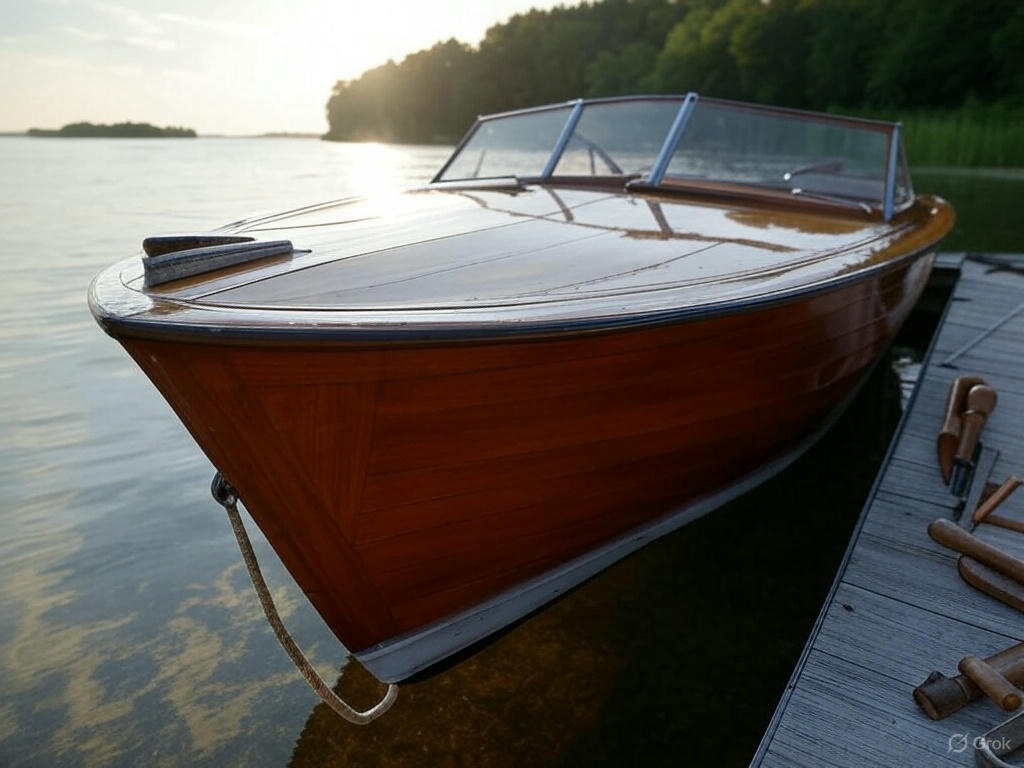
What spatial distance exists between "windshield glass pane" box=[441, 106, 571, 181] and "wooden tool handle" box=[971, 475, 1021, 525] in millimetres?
2638

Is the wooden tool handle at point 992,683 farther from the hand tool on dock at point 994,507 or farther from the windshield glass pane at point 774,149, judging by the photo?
the windshield glass pane at point 774,149

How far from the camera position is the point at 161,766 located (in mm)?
2264

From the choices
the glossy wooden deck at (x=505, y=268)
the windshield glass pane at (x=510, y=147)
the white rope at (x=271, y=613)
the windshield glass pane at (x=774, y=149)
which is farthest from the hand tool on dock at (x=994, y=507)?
the windshield glass pane at (x=510, y=147)

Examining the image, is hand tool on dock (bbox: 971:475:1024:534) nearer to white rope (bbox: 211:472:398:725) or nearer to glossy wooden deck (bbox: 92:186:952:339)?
glossy wooden deck (bbox: 92:186:952:339)

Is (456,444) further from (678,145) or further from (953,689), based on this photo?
(678,145)

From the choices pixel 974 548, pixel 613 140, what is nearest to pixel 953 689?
pixel 974 548

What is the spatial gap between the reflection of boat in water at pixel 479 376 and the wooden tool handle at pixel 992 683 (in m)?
0.99

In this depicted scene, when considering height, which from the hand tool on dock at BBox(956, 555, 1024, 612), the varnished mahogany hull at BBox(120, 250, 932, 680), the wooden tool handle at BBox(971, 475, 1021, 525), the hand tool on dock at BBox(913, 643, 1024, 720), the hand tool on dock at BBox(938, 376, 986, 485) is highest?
the varnished mahogany hull at BBox(120, 250, 932, 680)

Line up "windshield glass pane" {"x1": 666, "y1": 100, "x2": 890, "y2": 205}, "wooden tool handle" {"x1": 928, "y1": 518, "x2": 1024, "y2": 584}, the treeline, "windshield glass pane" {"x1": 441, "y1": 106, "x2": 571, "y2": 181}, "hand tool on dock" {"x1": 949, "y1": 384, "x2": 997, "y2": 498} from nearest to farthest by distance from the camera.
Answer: "wooden tool handle" {"x1": 928, "y1": 518, "x2": 1024, "y2": 584} → "hand tool on dock" {"x1": 949, "y1": 384, "x2": 997, "y2": 498} → "windshield glass pane" {"x1": 666, "y1": 100, "x2": 890, "y2": 205} → "windshield glass pane" {"x1": 441, "y1": 106, "x2": 571, "y2": 181} → the treeline

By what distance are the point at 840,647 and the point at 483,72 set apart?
4035 centimetres

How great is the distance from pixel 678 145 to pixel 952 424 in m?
1.89

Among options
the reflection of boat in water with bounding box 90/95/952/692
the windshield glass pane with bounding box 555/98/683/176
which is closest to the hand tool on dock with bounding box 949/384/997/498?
the reflection of boat in water with bounding box 90/95/952/692

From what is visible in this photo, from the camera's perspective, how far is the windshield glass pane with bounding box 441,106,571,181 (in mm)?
4074

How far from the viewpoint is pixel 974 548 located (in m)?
A: 2.37
